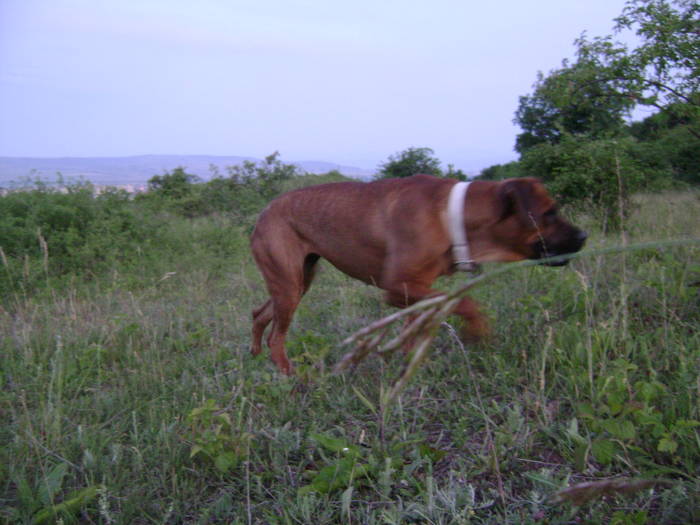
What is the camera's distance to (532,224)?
2953mm

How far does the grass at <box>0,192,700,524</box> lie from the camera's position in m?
1.98

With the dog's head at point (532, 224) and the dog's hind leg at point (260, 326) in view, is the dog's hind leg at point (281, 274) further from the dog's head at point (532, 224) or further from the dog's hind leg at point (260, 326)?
the dog's head at point (532, 224)

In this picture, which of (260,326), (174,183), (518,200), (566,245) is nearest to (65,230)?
(260,326)

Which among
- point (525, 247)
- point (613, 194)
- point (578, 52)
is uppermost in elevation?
point (578, 52)

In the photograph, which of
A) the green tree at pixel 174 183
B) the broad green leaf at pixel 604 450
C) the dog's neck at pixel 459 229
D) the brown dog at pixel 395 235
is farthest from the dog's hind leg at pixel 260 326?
the green tree at pixel 174 183

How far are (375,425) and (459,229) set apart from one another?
124 centimetres

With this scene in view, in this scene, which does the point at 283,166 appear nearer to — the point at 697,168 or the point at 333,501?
the point at 697,168

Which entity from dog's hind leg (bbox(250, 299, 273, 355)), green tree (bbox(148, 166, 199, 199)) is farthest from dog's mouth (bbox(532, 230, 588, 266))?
green tree (bbox(148, 166, 199, 199))

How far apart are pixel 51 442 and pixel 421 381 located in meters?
1.96

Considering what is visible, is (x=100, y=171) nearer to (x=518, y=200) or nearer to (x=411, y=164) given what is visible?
(x=411, y=164)

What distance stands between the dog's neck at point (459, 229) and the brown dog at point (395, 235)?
29 mm

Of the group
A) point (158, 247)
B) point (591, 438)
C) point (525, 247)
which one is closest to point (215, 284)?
point (158, 247)

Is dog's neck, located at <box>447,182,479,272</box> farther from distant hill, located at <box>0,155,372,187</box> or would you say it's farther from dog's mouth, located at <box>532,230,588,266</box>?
distant hill, located at <box>0,155,372,187</box>

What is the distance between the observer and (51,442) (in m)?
2.47
